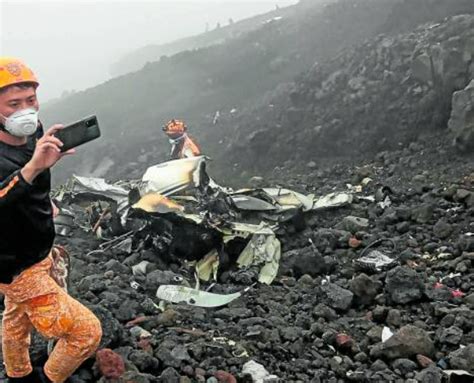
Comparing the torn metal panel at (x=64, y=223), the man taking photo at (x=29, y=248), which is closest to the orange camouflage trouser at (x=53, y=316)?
the man taking photo at (x=29, y=248)

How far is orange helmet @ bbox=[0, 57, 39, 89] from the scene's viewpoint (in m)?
3.25

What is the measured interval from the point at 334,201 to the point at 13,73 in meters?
6.58

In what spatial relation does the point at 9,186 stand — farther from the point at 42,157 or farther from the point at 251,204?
the point at 251,204

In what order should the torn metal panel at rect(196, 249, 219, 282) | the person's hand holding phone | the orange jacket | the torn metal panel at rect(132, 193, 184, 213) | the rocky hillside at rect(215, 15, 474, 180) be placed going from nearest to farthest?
the person's hand holding phone → the torn metal panel at rect(196, 249, 219, 282) → the torn metal panel at rect(132, 193, 184, 213) → the orange jacket → the rocky hillside at rect(215, 15, 474, 180)

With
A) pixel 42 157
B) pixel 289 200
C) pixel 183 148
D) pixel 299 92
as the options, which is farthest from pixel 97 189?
pixel 299 92

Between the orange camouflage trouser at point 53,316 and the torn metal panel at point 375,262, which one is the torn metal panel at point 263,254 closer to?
the torn metal panel at point 375,262

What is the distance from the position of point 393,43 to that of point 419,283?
1317cm

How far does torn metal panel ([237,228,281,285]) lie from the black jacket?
3.62 meters

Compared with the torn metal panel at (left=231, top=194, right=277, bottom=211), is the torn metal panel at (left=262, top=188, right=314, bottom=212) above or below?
below

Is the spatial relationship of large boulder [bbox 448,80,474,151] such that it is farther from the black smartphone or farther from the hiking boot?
the hiking boot

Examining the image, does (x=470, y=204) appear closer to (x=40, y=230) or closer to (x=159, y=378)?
(x=159, y=378)

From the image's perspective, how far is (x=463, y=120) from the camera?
436 inches

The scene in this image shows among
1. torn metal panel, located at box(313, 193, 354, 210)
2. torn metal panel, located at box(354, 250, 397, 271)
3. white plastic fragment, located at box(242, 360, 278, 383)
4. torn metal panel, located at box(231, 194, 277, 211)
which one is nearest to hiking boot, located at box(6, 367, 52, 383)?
white plastic fragment, located at box(242, 360, 278, 383)

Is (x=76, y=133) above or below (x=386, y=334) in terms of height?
above
